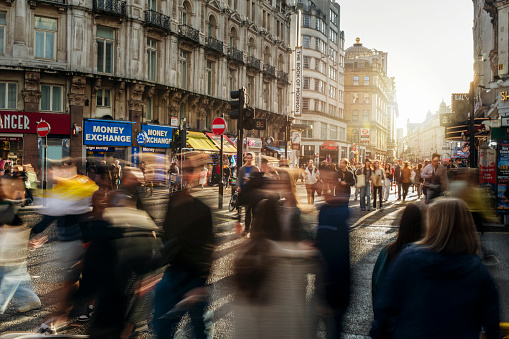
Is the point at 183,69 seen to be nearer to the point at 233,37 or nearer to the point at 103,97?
the point at 103,97

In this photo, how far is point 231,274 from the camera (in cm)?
713

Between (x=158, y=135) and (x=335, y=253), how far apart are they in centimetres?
2547

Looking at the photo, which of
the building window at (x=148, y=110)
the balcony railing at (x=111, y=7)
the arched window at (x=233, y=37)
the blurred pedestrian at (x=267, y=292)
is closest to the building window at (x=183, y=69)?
the building window at (x=148, y=110)

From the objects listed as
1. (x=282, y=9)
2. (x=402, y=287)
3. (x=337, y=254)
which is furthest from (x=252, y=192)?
(x=282, y=9)

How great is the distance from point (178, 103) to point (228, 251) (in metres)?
23.6

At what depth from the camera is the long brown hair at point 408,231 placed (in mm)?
3166

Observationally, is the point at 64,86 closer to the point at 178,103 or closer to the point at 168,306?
the point at 178,103

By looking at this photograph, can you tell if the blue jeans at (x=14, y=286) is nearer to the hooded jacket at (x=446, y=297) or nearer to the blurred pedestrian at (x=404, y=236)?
the blurred pedestrian at (x=404, y=236)

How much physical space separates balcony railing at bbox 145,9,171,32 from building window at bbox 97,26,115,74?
247 cm

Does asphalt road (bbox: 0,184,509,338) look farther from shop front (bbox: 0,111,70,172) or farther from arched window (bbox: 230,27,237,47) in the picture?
arched window (bbox: 230,27,237,47)

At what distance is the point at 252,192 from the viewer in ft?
27.1

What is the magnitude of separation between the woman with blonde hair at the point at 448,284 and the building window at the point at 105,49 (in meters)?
26.7

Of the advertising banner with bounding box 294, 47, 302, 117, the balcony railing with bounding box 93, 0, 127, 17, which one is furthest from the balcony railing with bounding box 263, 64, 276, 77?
the balcony railing with bounding box 93, 0, 127, 17

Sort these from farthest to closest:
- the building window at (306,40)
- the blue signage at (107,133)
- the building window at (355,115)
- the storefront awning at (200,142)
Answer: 1. the building window at (355,115)
2. the building window at (306,40)
3. the storefront awning at (200,142)
4. the blue signage at (107,133)
